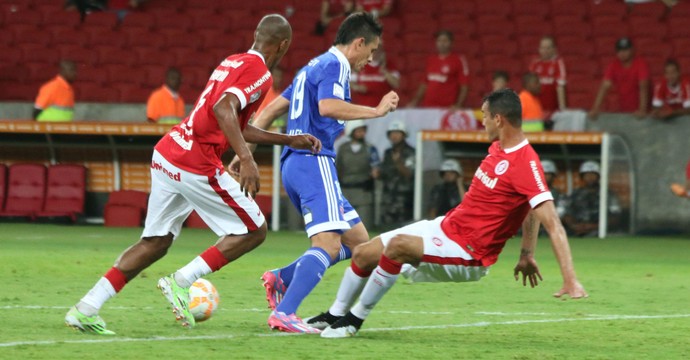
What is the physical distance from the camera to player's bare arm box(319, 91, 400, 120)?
7.55 metres

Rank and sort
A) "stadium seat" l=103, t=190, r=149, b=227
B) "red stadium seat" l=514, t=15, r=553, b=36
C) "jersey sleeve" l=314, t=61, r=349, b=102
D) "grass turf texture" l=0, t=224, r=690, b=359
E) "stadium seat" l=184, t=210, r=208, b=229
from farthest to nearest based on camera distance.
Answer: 1. "red stadium seat" l=514, t=15, r=553, b=36
2. "stadium seat" l=184, t=210, r=208, b=229
3. "stadium seat" l=103, t=190, r=149, b=227
4. "jersey sleeve" l=314, t=61, r=349, b=102
5. "grass turf texture" l=0, t=224, r=690, b=359

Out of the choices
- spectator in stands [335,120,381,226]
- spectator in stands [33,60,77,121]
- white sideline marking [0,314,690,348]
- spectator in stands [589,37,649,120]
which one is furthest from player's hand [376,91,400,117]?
spectator in stands [33,60,77,121]

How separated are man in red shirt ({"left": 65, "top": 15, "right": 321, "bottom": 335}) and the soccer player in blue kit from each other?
0.84ft

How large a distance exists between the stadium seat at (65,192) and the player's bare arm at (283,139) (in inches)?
415

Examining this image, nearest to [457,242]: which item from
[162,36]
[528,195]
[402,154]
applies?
[528,195]

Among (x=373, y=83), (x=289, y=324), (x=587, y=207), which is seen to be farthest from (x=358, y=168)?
(x=289, y=324)

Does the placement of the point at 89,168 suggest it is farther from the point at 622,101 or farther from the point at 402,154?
the point at 622,101

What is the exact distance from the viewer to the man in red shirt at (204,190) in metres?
7.50

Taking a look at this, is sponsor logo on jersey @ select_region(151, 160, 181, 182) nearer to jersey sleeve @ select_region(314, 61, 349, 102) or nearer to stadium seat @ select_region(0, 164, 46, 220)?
jersey sleeve @ select_region(314, 61, 349, 102)

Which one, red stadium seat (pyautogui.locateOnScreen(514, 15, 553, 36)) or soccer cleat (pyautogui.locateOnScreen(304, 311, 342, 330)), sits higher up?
red stadium seat (pyautogui.locateOnScreen(514, 15, 553, 36))

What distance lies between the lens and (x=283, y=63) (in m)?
20.0

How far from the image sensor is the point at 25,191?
18.0 meters

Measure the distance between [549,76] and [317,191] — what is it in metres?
9.60

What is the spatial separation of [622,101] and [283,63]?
17.9 ft
